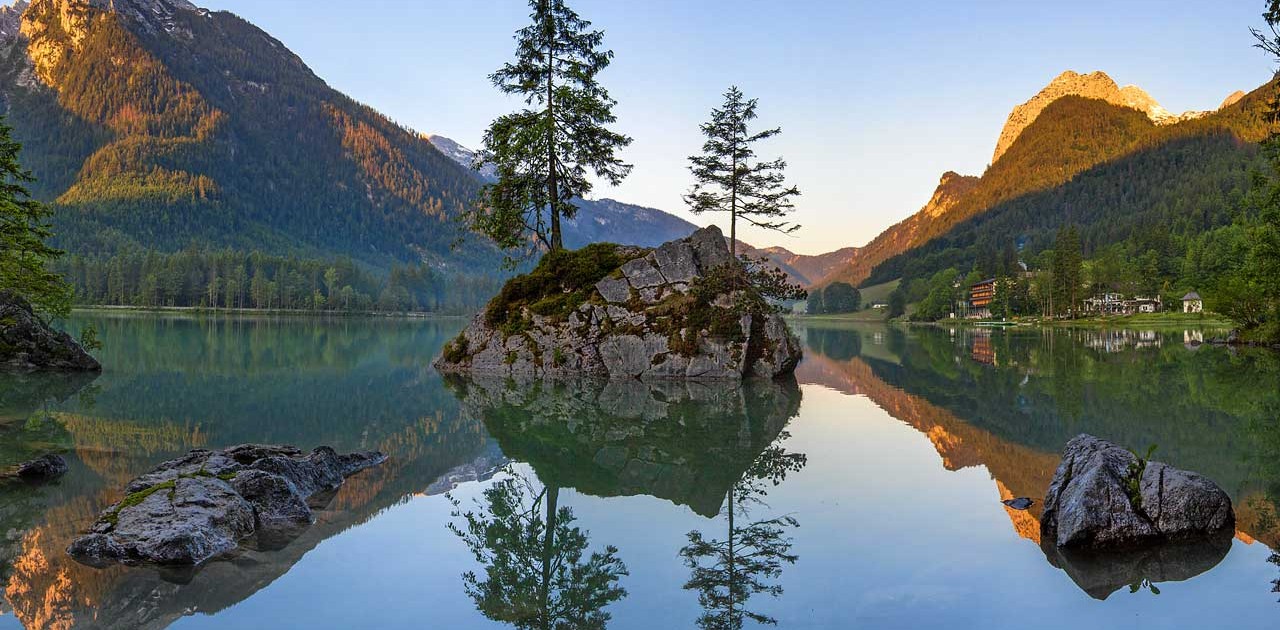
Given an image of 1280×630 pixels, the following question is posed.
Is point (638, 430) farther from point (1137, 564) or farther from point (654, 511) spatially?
point (1137, 564)

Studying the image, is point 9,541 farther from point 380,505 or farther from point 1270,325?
point 1270,325

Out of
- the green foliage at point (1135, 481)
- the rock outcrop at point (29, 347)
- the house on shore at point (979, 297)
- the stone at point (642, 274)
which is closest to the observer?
the green foliage at point (1135, 481)

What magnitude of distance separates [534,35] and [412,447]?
1077 inches

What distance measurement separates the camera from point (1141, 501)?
9.26 metres

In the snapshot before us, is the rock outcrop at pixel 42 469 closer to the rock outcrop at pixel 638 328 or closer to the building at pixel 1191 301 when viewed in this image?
the rock outcrop at pixel 638 328

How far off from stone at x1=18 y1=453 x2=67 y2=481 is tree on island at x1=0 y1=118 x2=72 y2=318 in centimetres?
2167

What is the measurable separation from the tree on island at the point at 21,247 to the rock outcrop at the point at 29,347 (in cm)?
97

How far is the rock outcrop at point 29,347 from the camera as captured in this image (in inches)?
1196

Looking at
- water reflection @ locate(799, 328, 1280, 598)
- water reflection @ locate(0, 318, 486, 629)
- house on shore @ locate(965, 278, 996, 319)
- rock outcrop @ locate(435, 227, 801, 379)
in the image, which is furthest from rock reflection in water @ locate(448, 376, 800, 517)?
house on shore @ locate(965, 278, 996, 319)

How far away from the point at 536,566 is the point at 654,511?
2552 millimetres

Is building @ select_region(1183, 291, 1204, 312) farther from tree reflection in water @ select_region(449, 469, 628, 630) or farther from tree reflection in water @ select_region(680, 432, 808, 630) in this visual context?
tree reflection in water @ select_region(449, 469, 628, 630)

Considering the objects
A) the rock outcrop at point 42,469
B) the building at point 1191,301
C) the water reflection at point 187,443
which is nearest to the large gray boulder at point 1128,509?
the water reflection at point 187,443

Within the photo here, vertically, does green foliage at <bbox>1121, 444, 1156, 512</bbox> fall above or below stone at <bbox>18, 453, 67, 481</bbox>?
above

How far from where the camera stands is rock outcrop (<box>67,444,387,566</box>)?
27.6 ft
